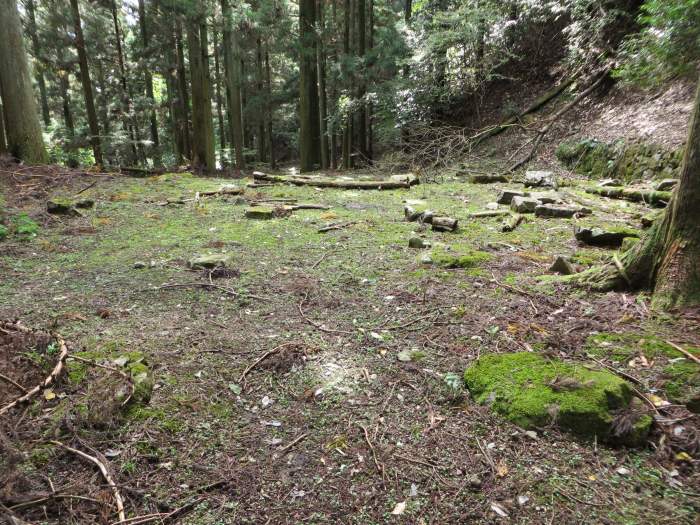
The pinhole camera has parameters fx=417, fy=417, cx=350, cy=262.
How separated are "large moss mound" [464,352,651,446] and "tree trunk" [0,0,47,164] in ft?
33.2

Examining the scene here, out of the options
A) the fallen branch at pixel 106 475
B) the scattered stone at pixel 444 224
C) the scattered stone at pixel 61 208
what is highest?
the scattered stone at pixel 61 208

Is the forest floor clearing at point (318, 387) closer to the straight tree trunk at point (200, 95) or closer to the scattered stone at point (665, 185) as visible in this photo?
the scattered stone at point (665, 185)

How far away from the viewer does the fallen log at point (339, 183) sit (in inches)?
365

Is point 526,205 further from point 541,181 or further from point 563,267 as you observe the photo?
point 563,267

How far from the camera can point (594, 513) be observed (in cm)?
170

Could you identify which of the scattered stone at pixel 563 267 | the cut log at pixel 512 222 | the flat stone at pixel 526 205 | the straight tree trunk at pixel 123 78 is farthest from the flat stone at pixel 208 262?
the straight tree trunk at pixel 123 78

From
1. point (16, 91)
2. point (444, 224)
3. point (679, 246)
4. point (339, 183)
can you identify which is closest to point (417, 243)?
point (444, 224)

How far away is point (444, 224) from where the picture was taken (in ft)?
19.2

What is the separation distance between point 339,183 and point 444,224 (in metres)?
4.18

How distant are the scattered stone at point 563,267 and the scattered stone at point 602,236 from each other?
1.08 m

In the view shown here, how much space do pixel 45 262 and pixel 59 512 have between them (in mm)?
4013

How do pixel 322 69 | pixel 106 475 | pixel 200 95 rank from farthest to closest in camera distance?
pixel 322 69 → pixel 200 95 → pixel 106 475

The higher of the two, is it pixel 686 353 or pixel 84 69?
pixel 84 69

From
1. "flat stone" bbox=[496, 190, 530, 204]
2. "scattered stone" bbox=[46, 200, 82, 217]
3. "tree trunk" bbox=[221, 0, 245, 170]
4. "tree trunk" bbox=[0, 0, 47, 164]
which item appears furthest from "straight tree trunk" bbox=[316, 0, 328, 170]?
"scattered stone" bbox=[46, 200, 82, 217]
